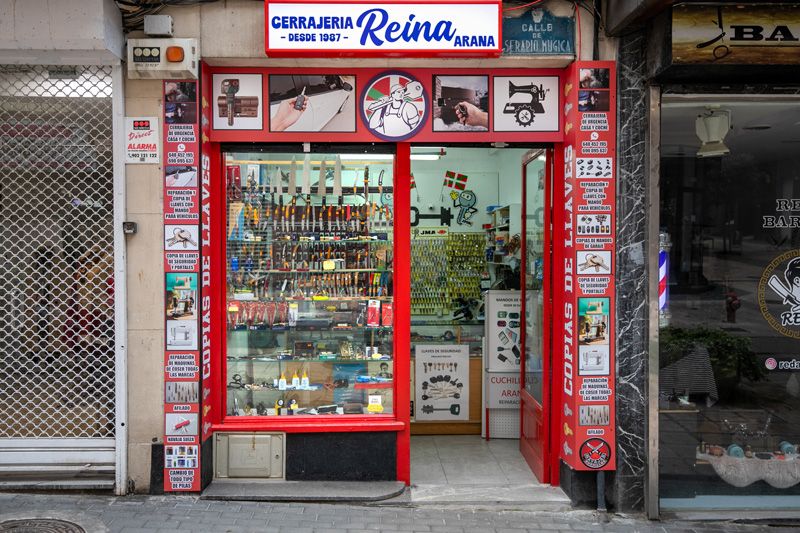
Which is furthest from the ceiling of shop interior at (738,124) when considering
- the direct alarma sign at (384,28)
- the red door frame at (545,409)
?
the direct alarma sign at (384,28)

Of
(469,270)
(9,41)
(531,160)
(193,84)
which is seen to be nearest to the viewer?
(9,41)

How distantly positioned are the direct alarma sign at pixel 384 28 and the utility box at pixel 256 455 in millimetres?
3487

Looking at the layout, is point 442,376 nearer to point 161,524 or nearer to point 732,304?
point 732,304

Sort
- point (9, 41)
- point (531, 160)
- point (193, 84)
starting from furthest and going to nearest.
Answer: point (531, 160) < point (193, 84) < point (9, 41)

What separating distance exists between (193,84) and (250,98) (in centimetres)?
50

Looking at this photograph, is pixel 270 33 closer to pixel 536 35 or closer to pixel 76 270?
pixel 536 35

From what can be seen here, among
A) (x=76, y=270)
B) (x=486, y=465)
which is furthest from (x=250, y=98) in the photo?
(x=486, y=465)

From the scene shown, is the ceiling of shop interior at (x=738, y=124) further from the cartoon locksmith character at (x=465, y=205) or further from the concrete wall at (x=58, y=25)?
the cartoon locksmith character at (x=465, y=205)

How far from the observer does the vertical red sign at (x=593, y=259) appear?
16.3ft

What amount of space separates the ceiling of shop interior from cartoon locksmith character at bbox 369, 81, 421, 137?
7.26ft

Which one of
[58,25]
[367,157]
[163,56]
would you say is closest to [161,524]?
[367,157]

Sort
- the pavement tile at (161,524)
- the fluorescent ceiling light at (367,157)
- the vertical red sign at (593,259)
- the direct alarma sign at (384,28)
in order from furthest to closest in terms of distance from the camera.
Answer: the fluorescent ceiling light at (367,157), the vertical red sign at (593,259), the direct alarma sign at (384,28), the pavement tile at (161,524)

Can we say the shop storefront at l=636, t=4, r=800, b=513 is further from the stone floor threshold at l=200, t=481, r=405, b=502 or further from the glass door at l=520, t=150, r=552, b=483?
the stone floor threshold at l=200, t=481, r=405, b=502

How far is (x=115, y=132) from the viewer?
5.05 metres
